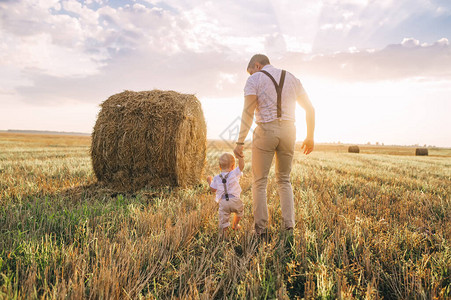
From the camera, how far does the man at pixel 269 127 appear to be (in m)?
→ 3.47

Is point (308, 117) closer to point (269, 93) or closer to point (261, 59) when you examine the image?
point (269, 93)

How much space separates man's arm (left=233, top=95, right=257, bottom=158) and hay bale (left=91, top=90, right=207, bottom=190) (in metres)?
3.04

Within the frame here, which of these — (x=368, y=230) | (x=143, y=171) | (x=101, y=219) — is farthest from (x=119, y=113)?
(x=368, y=230)

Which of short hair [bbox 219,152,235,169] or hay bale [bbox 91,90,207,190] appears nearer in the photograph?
short hair [bbox 219,152,235,169]

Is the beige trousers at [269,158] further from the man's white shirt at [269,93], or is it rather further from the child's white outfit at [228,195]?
the child's white outfit at [228,195]

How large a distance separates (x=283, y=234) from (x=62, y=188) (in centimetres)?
496

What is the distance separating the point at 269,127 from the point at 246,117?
1.13 ft

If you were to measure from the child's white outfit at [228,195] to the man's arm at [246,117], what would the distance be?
12.9 inches

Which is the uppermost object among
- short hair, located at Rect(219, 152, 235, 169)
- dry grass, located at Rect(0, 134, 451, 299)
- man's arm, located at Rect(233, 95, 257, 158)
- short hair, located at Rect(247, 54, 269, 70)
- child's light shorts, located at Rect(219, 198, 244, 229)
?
short hair, located at Rect(247, 54, 269, 70)

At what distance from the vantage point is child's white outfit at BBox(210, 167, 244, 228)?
3566mm

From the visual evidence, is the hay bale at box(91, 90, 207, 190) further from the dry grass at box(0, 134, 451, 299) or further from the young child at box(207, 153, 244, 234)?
the young child at box(207, 153, 244, 234)

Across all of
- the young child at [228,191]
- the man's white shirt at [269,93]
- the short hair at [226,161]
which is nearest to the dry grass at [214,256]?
the young child at [228,191]

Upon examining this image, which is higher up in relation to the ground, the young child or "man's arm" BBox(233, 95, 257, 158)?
"man's arm" BBox(233, 95, 257, 158)

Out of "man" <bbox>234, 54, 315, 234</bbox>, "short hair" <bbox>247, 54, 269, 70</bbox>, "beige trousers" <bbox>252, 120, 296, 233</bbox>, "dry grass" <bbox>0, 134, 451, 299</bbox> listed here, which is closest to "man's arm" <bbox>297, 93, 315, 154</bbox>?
"man" <bbox>234, 54, 315, 234</bbox>
